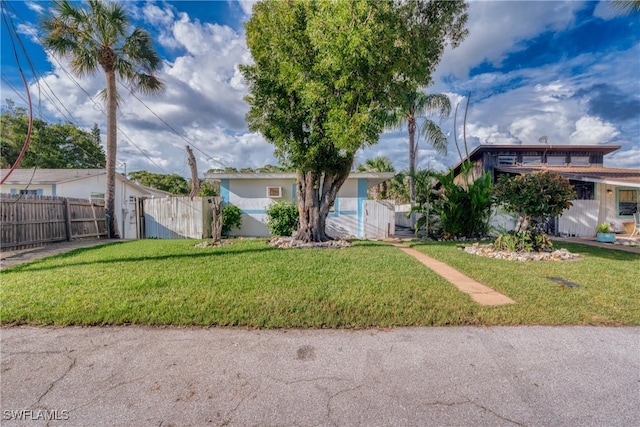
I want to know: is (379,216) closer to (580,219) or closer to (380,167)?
(580,219)

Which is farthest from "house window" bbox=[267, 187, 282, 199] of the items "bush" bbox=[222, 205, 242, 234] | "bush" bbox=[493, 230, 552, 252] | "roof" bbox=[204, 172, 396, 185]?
"bush" bbox=[493, 230, 552, 252]

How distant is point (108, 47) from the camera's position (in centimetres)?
1127

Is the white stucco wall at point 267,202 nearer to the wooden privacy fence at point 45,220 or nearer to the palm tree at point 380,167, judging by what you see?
the wooden privacy fence at point 45,220

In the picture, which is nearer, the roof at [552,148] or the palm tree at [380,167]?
the roof at [552,148]

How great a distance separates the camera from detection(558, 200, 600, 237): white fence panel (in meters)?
12.7

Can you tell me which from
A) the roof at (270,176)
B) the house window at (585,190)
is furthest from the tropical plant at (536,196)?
the house window at (585,190)

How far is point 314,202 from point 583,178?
12.0 m

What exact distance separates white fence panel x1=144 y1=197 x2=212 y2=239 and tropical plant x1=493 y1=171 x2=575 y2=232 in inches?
433

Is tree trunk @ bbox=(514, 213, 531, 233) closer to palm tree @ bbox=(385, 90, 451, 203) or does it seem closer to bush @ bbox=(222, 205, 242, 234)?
palm tree @ bbox=(385, 90, 451, 203)

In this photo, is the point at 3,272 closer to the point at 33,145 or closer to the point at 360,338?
the point at 360,338

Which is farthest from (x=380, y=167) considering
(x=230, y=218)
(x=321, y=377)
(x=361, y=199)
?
(x=321, y=377)

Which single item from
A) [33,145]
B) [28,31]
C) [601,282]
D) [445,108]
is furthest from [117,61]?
[33,145]

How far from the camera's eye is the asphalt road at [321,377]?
1.94m

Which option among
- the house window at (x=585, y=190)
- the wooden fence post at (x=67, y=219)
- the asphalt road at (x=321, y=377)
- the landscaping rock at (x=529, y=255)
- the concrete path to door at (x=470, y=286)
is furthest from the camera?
the house window at (x=585, y=190)
